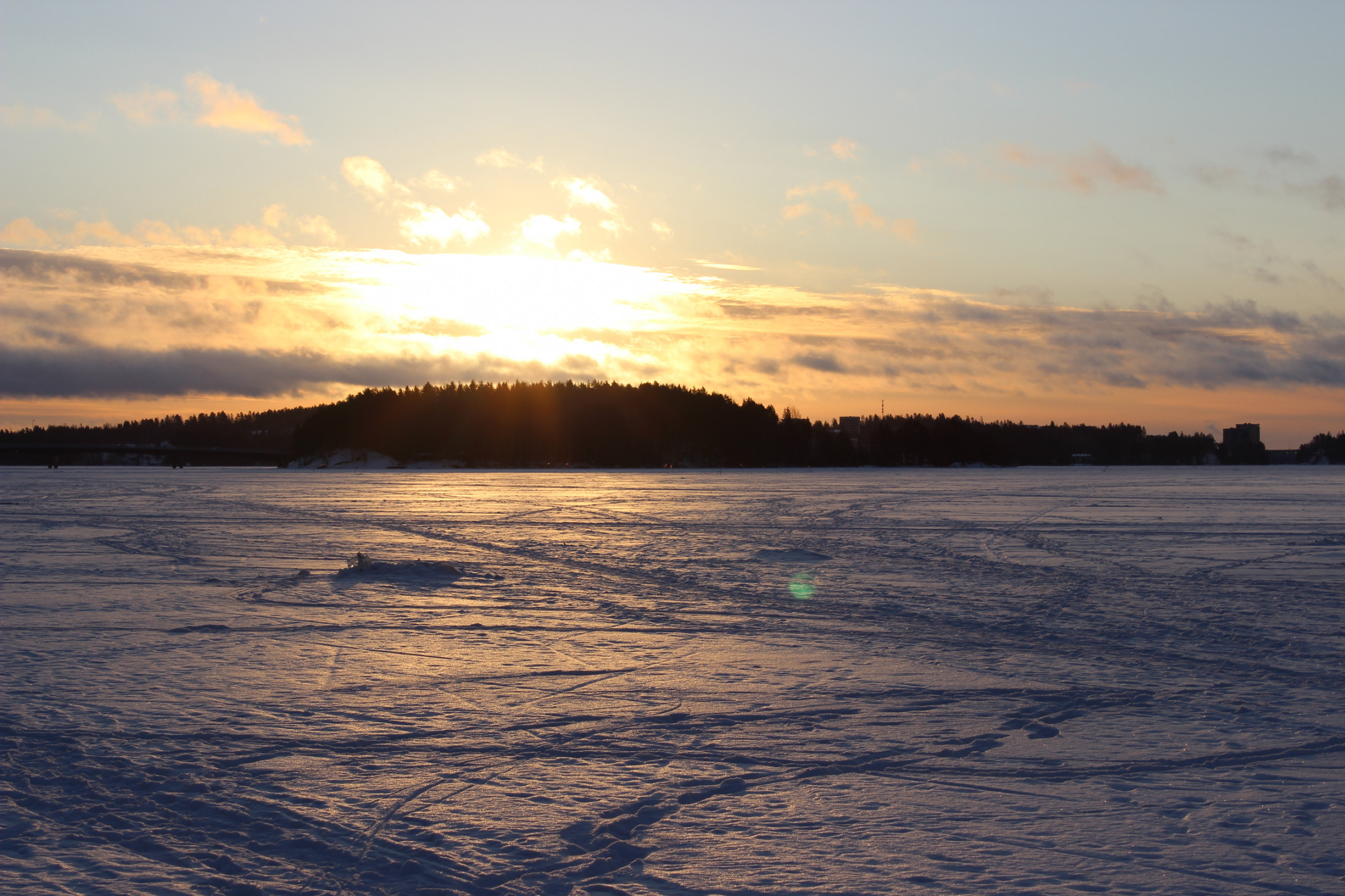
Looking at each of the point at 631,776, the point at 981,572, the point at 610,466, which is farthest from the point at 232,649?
the point at 610,466

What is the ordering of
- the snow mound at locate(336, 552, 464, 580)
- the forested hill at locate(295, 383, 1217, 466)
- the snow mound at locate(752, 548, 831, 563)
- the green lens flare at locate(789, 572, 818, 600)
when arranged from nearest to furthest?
the green lens flare at locate(789, 572, 818, 600) < the snow mound at locate(336, 552, 464, 580) < the snow mound at locate(752, 548, 831, 563) < the forested hill at locate(295, 383, 1217, 466)

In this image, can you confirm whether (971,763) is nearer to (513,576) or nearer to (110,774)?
(110,774)

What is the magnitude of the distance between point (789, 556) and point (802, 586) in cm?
331

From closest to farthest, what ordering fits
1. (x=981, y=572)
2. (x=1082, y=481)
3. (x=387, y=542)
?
(x=981, y=572), (x=387, y=542), (x=1082, y=481)

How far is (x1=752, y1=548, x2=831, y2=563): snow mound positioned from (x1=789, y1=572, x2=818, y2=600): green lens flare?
4.92 feet

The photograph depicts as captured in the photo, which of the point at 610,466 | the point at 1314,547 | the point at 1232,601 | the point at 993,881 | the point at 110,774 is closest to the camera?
the point at 993,881

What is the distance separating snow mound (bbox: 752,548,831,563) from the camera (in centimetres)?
1420

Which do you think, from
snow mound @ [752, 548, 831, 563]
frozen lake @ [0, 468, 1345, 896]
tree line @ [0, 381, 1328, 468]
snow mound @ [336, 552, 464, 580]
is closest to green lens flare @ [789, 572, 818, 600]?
frozen lake @ [0, 468, 1345, 896]

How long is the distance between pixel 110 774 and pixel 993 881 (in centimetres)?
402

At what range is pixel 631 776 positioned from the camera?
461 centimetres

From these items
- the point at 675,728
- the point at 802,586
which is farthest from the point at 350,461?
the point at 675,728

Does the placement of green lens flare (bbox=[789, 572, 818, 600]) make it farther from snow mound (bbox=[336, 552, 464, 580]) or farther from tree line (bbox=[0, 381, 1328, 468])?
tree line (bbox=[0, 381, 1328, 468])

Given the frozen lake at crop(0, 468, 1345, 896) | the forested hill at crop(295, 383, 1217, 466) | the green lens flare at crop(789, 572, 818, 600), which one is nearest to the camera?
the frozen lake at crop(0, 468, 1345, 896)

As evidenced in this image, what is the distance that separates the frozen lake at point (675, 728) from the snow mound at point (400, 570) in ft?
0.27
